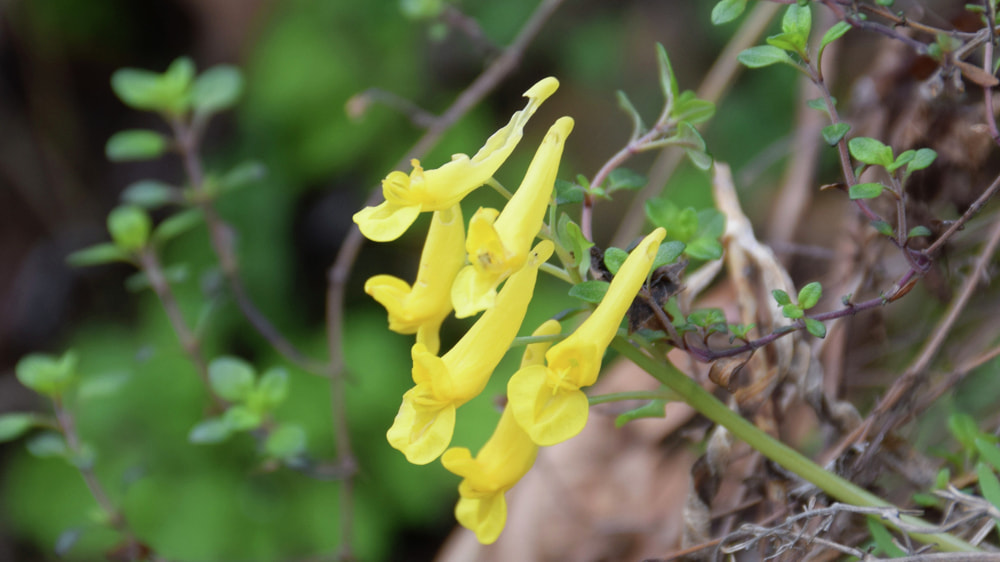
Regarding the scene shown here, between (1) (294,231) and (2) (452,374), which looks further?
(1) (294,231)

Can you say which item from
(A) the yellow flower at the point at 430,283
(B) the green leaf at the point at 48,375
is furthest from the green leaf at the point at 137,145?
(A) the yellow flower at the point at 430,283

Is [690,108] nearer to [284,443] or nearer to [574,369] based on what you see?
[574,369]

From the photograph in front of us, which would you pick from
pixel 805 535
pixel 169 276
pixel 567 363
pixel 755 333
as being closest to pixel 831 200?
pixel 755 333

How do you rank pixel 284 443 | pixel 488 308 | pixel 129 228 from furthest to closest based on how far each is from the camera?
pixel 129 228
pixel 284 443
pixel 488 308

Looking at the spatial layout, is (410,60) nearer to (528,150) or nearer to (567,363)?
(528,150)

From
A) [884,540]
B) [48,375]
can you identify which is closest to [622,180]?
[884,540]

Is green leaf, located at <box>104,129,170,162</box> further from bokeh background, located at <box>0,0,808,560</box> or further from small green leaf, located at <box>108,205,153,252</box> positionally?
bokeh background, located at <box>0,0,808,560</box>

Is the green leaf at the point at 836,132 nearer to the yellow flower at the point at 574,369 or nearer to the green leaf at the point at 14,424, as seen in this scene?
the yellow flower at the point at 574,369
